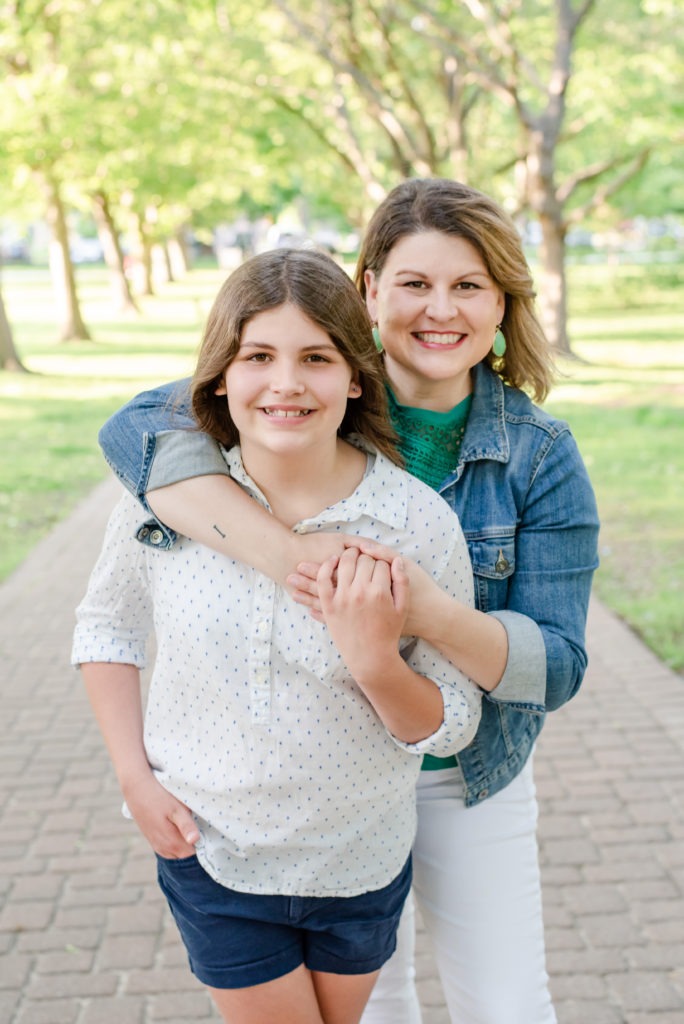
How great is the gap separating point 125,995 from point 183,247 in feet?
183

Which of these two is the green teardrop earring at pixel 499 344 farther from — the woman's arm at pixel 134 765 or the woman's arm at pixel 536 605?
the woman's arm at pixel 134 765

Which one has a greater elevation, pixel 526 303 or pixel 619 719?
pixel 526 303

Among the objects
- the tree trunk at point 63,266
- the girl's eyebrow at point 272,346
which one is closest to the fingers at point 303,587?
the girl's eyebrow at point 272,346

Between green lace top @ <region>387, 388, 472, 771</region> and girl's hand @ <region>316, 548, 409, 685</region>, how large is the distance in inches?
19.5

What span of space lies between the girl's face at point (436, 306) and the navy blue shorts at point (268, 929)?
3.25 feet

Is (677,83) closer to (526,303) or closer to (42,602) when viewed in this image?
(42,602)

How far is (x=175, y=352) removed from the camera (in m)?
22.4

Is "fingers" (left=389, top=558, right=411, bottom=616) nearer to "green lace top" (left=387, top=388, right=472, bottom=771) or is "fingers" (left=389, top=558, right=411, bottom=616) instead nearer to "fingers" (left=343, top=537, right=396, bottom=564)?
"fingers" (left=343, top=537, right=396, bottom=564)

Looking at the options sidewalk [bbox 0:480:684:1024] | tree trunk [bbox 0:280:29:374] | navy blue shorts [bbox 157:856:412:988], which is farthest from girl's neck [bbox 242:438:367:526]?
tree trunk [bbox 0:280:29:374]

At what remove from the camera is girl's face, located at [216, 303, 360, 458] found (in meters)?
1.90

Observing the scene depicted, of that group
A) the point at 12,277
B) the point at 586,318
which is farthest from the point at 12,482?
the point at 12,277

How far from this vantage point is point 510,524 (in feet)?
7.29

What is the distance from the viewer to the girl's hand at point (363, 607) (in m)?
1.81

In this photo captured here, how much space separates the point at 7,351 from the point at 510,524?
18.1 m
